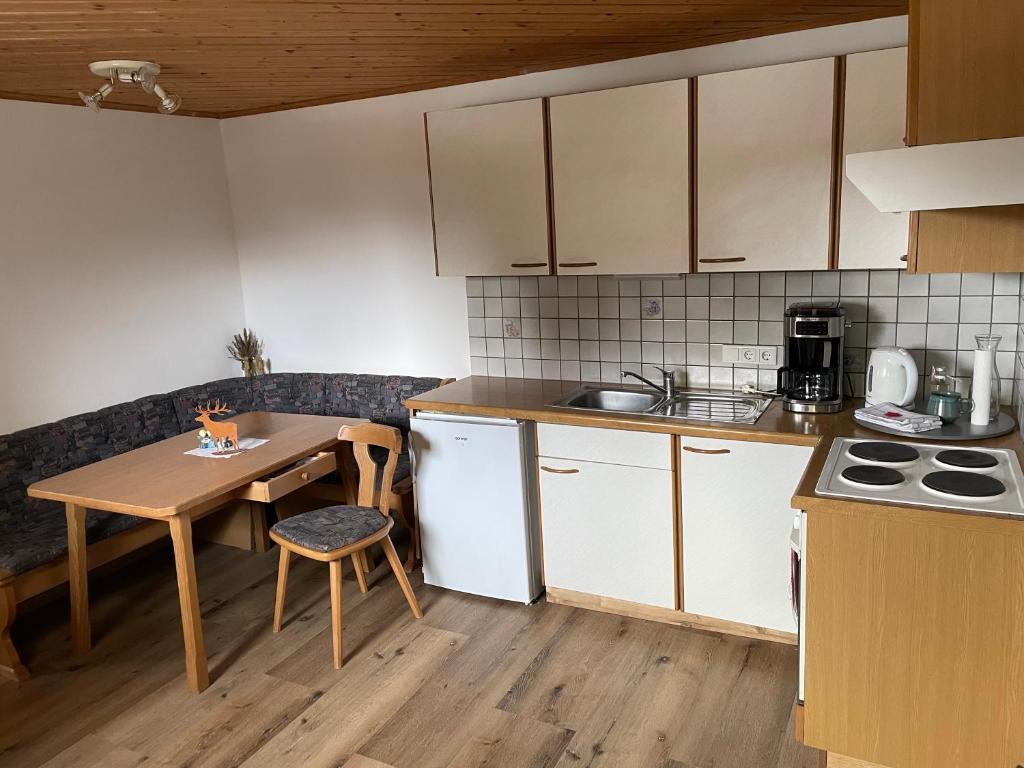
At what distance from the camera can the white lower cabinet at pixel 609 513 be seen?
2.80 m

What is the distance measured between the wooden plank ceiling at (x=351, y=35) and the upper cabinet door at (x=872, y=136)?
10.0 inches

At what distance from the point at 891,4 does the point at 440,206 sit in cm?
174

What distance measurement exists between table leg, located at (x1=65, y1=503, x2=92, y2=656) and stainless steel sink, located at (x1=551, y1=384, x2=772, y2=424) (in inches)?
70.8

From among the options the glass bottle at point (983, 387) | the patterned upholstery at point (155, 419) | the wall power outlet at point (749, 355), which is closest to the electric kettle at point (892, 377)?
the glass bottle at point (983, 387)

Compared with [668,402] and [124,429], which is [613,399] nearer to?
[668,402]

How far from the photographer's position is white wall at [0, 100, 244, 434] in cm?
336

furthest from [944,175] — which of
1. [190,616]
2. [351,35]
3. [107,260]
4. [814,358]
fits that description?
[107,260]

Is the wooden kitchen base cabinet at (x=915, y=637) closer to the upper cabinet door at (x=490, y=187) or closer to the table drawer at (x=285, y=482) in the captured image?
the upper cabinet door at (x=490, y=187)

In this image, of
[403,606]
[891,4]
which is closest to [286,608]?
[403,606]

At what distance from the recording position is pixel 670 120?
2721 millimetres

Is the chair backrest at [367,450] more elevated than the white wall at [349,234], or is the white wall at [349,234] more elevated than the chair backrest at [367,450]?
the white wall at [349,234]

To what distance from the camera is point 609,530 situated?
9.61 ft

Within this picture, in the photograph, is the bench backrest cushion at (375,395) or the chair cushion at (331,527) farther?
the bench backrest cushion at (375,395)

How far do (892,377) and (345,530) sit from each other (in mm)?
1976
